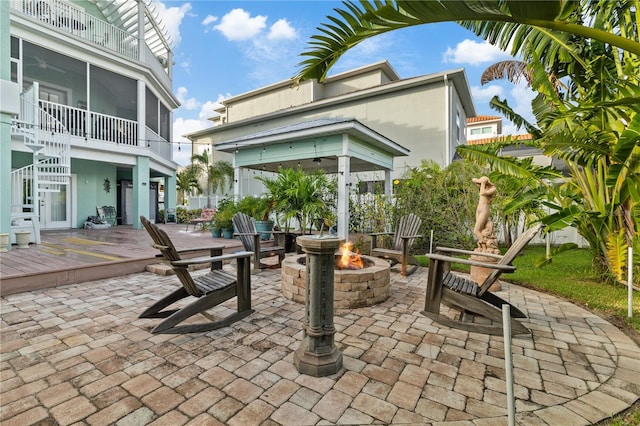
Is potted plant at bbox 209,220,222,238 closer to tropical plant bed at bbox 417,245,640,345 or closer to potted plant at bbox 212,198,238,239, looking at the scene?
potted plant at bbox 212,198,238,239

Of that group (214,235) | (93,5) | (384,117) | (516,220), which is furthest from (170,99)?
(516,220)

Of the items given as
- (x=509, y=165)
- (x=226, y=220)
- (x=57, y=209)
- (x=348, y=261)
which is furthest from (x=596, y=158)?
(x=57, y=209)

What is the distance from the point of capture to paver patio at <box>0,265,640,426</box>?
1939mm

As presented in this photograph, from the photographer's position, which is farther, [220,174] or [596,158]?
[220,174]

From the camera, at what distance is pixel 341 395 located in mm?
2135

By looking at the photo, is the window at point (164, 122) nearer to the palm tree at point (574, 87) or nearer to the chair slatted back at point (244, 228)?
the chair slatted back at point (244, 228)

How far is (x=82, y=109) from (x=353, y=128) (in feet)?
37.0

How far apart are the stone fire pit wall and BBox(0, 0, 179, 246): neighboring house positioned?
22.4 ft

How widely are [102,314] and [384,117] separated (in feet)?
42.3

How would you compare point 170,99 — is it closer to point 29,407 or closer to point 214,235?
point 214,235

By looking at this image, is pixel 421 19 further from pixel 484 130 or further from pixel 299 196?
pixel 484 130

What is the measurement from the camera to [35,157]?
8.03 metres

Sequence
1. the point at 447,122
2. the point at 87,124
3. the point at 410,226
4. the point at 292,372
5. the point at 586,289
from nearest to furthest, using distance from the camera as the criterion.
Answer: the point at 292,372, the point at 586,289, the point at 410,226, the point at 87,124, the point at 447,122

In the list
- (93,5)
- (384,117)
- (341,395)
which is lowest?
(341,395)
